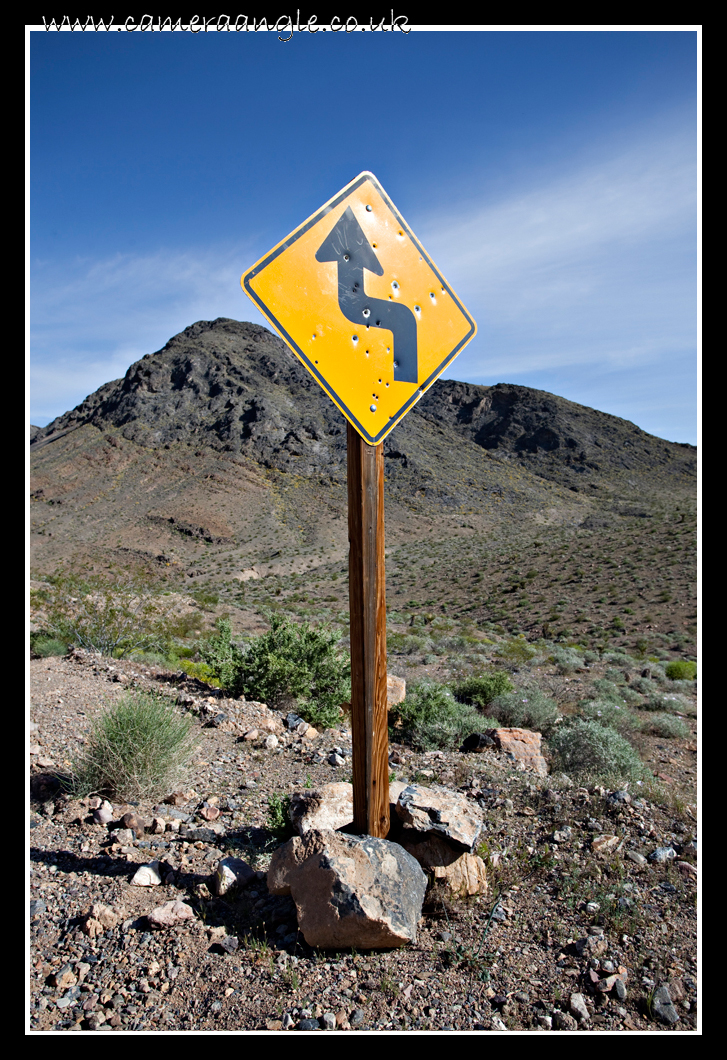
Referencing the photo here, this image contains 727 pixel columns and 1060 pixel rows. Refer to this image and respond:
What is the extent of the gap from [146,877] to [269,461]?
2625 inches

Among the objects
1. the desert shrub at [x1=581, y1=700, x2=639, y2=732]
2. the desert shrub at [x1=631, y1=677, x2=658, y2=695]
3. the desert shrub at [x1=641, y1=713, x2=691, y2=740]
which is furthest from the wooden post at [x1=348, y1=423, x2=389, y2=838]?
the desert shrub at [x1=631, y1=677, x2=658, y2=695]

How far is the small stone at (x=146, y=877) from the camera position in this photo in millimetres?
3453

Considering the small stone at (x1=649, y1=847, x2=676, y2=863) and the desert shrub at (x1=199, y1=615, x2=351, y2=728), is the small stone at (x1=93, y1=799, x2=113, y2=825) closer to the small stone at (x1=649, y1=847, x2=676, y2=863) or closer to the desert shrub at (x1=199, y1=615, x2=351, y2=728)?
the desert shrub at (x1=199, y1=615, x2=351, y2=728)

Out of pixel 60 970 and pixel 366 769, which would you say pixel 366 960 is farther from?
pixel 60 970

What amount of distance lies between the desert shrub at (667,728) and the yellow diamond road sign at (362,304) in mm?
8348

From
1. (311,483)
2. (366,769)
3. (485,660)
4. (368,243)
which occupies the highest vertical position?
(311,483)

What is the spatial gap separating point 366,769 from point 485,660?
12.1 meters

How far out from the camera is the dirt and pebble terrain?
8.41 ft

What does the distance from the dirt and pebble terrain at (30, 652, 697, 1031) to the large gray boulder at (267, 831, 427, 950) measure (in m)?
0.11

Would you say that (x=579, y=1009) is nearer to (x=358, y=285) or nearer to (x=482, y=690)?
(x=358, y=285)

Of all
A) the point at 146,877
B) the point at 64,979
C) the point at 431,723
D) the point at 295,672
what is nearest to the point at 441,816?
A: the point at 146,877

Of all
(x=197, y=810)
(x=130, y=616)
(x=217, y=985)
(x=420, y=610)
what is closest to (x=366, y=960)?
(x=217, y=985)

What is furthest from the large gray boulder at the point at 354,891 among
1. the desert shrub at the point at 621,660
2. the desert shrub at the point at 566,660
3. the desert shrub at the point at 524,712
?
the desert shrub at the point at 621,660

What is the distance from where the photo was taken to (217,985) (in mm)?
2686
